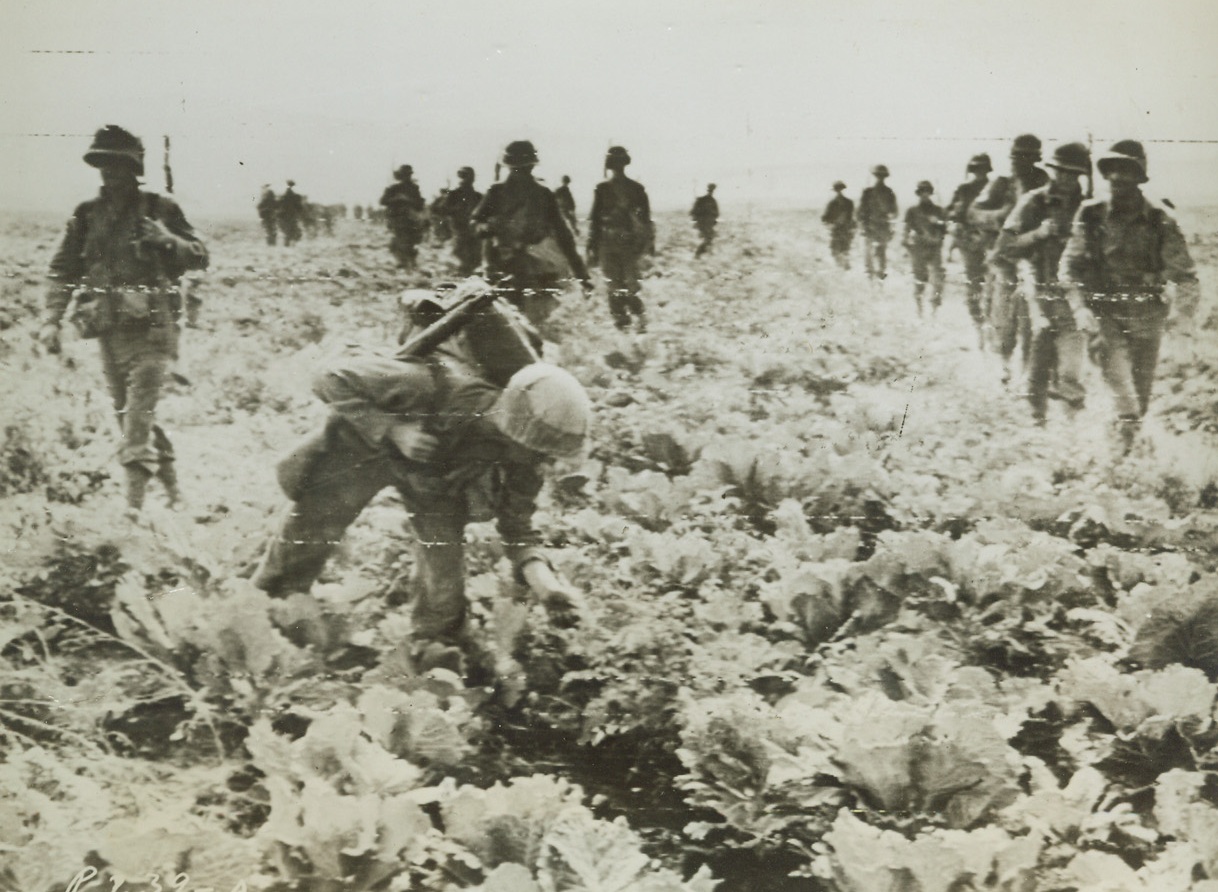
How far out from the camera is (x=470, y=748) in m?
2.47

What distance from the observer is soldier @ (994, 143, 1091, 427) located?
8.30 ft

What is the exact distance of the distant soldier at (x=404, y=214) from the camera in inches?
96.3

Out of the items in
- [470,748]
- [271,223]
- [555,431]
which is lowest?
[470,748]

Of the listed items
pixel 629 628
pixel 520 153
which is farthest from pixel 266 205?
pixel 629 628

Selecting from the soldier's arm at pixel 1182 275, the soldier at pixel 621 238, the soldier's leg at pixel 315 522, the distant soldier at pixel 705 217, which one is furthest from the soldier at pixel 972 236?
the soldier's leg at pixel 315 522

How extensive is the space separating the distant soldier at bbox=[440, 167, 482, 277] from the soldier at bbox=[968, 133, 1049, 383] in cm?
118

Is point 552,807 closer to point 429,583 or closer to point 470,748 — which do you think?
point 470,748

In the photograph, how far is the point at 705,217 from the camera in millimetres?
2467

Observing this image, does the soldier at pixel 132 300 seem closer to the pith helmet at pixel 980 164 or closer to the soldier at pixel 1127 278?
the pith helmet at pixel 980 164

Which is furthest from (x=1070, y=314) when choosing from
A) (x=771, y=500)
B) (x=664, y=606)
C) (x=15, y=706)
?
(x=15, y=706)

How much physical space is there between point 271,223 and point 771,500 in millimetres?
1343

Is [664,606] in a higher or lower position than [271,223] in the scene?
lower

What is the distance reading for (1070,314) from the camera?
8.34ft

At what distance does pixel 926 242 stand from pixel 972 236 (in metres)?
0.11
